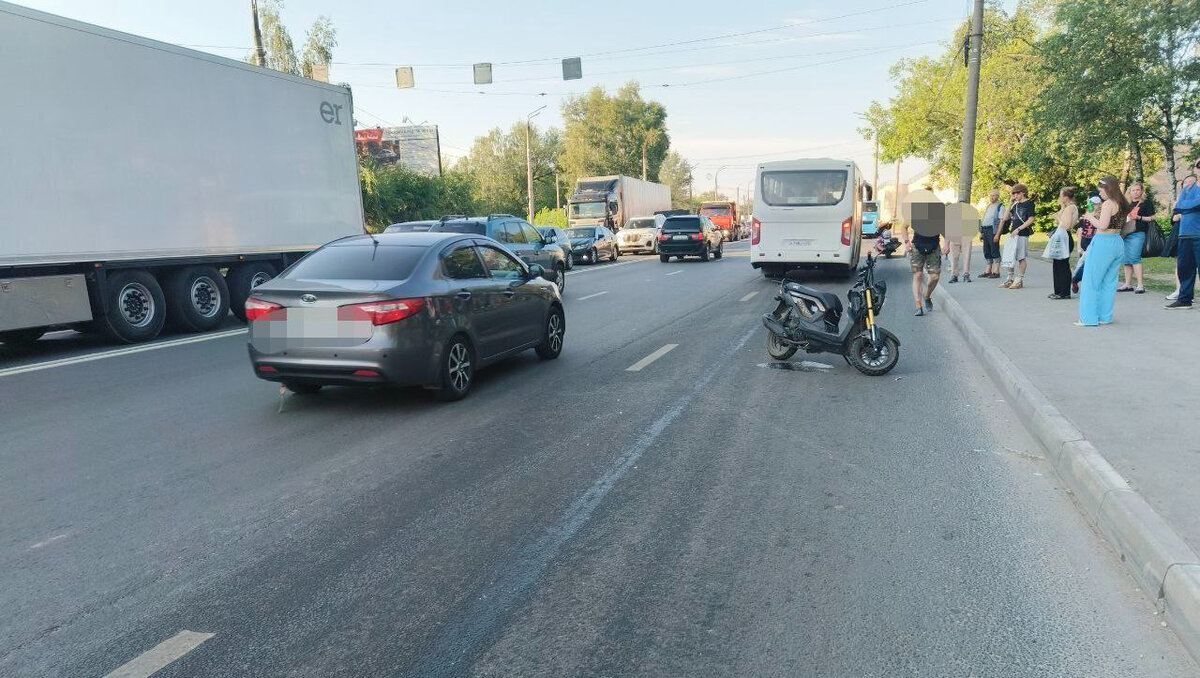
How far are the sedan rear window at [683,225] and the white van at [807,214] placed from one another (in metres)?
9.94

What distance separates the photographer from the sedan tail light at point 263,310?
6559 millimetres

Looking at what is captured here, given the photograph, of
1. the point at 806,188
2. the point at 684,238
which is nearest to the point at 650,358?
the point at 806,188

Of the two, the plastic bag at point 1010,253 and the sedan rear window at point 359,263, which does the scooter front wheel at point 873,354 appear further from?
the plastic bag at point 1010,253

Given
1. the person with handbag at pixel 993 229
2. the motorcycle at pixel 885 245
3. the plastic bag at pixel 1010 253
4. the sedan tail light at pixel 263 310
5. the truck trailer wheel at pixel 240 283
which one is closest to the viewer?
the sedan tail light at pixel 263 310

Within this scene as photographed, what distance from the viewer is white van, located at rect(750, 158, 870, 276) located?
58.2 ft

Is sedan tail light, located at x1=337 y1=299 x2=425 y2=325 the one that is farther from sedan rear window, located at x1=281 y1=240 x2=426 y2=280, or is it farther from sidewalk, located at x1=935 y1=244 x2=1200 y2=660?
sidewalk, located at x1=935 y1=244 x2=1200 y2=660

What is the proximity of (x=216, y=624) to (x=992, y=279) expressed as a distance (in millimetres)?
17069

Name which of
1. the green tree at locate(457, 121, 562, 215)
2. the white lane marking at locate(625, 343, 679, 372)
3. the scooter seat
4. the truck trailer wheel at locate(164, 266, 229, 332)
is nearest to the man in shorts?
the scooter seat

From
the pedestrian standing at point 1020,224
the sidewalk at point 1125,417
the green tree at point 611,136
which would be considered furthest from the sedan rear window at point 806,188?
the green tree at point 611,136

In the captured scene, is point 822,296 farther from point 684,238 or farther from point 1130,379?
point 684,238

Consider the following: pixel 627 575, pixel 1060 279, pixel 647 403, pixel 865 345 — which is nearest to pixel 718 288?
pixel 1060 279

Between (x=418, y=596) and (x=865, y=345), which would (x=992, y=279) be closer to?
(x=865, y=345)

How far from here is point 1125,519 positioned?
3799mm

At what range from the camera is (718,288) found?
58.6 ft
